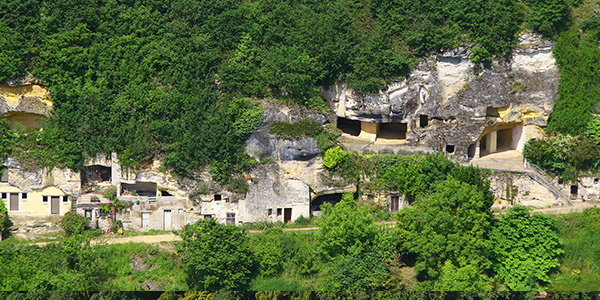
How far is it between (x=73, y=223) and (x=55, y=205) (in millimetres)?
2305

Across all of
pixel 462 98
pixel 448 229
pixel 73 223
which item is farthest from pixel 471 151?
pixel 73 223

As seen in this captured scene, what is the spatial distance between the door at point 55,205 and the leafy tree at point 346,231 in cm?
1550

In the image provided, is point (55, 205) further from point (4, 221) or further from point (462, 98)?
point (462, 98)

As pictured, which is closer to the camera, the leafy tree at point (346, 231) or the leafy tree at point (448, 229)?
the leafy tree at point (448, 229)

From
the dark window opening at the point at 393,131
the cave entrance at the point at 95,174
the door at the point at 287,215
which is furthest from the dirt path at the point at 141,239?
the dark window opening at the point at 393,131

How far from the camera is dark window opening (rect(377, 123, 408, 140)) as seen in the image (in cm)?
6631

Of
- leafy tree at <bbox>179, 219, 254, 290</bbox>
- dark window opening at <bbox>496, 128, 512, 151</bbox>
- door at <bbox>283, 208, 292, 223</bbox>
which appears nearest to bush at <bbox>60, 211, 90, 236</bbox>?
leafy tree at <bbox>179, 219, 254, 290</bbox>

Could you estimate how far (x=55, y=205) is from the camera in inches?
2360

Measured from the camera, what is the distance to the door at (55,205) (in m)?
59.9

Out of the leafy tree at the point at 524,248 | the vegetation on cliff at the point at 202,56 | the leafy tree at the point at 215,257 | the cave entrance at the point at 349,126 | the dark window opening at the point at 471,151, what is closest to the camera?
the leafy tree at the point at 215,257

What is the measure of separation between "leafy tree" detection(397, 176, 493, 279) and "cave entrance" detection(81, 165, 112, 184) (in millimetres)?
17796

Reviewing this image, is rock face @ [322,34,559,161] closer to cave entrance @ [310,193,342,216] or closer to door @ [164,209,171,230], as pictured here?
cave entrance @ [310,193,342,216]

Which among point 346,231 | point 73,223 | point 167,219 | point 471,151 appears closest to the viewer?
point 346,231

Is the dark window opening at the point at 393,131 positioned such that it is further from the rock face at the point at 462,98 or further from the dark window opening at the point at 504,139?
the dark window opening at the point at 504,139
